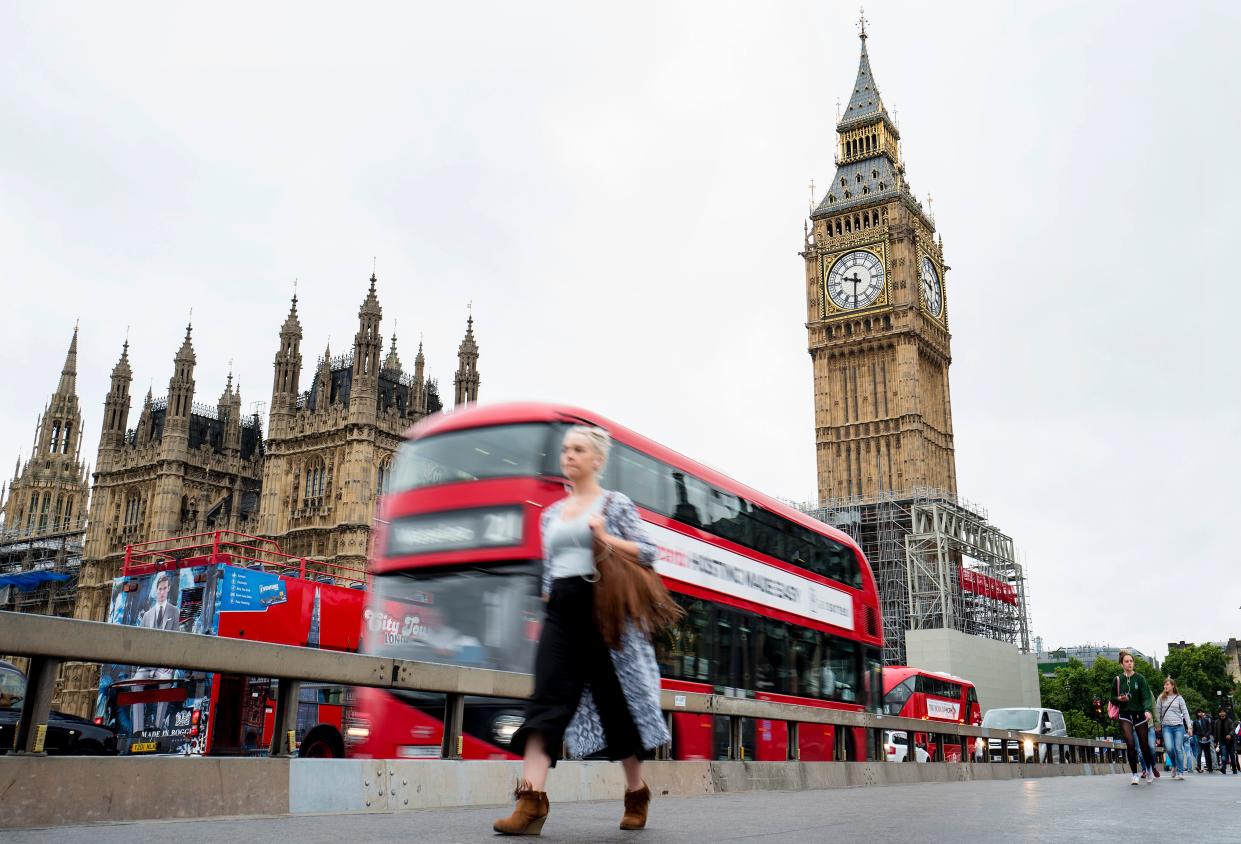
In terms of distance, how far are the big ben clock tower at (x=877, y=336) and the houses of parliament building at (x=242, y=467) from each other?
2555cm

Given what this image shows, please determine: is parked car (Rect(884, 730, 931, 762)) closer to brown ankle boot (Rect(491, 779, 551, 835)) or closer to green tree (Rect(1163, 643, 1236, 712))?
brown ankle boot (Rect(491, 779, 551, 835))

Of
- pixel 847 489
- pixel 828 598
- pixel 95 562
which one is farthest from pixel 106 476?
pixel 828 598

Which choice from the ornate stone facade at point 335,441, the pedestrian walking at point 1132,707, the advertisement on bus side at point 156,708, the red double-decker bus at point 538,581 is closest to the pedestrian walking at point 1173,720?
the pedestrian walking at point 1132,707

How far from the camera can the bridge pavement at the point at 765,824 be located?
14.5 feet

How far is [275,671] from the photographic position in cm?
564

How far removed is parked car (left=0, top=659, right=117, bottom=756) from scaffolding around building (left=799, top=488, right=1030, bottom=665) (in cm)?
4766

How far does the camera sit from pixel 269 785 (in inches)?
225

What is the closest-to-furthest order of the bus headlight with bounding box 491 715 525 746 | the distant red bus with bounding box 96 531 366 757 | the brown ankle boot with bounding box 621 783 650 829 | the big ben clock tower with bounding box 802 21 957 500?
1. the brown ankle boot with bounding box 621 783 650 829
2. the bus headlight with bounding box 491 715 525 746
3. the distant red bus with bounding box 96 531 366 757
4. the big ben clock tower with bounding box 802 21 957 500

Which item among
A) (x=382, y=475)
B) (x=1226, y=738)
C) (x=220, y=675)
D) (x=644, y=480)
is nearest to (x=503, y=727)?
(x=644, y=480)

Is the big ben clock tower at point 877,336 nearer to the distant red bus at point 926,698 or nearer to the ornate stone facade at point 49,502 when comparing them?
the distant red bus at point 926,698

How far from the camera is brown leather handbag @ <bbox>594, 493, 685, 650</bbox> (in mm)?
4531

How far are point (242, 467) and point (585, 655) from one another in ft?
206

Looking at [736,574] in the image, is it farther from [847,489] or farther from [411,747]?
[847,489]

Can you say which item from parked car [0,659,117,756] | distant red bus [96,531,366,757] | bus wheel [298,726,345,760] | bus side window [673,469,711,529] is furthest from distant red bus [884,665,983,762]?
parked car [0,659,117,756]
